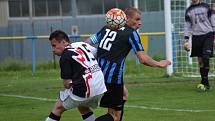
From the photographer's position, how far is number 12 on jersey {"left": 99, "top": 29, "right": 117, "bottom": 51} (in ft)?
27.6

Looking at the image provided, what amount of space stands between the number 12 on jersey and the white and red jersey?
A: 1.08 feet

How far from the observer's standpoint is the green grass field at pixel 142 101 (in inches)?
421

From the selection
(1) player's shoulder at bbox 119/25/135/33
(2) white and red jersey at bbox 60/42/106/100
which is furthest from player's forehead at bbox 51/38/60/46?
(1) player's shoulder at bbox 119/25/135/33

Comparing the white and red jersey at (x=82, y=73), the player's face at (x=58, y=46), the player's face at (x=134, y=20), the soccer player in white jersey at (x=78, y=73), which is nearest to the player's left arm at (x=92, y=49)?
the soccer player in white jersey at (x=78, y=73)

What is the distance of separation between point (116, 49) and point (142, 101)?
14.6 ft

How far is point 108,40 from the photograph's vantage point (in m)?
8.44

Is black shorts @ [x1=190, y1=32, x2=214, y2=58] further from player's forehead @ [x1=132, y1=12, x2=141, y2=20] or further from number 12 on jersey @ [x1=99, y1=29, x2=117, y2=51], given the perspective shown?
number 12 on jersey @ [x1=99, y1=29, x2=117, y2=51]

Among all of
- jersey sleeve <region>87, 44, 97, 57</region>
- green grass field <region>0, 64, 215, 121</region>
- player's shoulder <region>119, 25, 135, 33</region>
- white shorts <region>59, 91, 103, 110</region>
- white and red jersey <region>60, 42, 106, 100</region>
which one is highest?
player's shoulder <region>119, 25, 135, 33</region>

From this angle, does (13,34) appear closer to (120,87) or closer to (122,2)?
(122,2)

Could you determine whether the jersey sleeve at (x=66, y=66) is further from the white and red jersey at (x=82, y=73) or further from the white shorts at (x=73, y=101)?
the white shorts at (x=73, y=101)

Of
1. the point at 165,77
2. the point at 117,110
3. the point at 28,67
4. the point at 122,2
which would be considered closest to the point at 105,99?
the point at 117,110

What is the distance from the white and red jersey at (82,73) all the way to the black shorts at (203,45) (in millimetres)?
6508

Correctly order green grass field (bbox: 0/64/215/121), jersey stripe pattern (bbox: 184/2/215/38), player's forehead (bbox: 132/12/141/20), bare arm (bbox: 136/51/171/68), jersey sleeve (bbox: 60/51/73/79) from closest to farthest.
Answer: jersey sleeve (bbox: 60/51/73/79) < bare arm (bbox: 136/51/171/68) < player's forehead (bbox: 132/12/141/20) < green grass field (bbox: 0/64/215/121) < jersey stripe pattern (bbox: 184/2/215/38)

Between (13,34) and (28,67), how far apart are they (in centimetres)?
675
